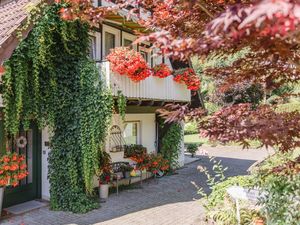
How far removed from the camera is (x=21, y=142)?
9.19 meters

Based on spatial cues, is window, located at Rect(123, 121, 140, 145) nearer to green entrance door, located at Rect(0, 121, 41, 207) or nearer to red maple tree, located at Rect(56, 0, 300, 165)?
green entrance door, located at Rect(0, 121, 41, 207)

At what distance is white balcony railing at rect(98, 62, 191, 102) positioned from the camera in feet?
29.5

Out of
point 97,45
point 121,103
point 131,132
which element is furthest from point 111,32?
point 131,132

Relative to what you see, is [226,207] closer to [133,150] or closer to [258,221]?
[258,221]

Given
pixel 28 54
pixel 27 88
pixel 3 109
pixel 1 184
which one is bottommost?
pixel 1 184

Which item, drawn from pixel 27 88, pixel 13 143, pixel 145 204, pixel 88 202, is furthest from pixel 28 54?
pixel 145 204

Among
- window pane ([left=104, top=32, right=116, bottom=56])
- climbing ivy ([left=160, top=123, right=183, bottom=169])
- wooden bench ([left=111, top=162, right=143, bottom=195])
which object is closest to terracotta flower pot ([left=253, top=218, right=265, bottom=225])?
wooden bench ([left=111, top=162, right=143, bottom=195])

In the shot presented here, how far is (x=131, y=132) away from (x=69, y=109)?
14.4ft

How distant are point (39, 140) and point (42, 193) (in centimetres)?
157

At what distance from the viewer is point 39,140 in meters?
9.63

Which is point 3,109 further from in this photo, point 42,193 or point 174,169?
point 174,169

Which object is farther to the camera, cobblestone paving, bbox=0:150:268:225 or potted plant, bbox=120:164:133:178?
potted plant, bbox=120:164:133:178

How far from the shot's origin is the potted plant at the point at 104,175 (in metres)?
10.1

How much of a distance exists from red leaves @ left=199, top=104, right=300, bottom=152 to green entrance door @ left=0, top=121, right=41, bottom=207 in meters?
6.76
